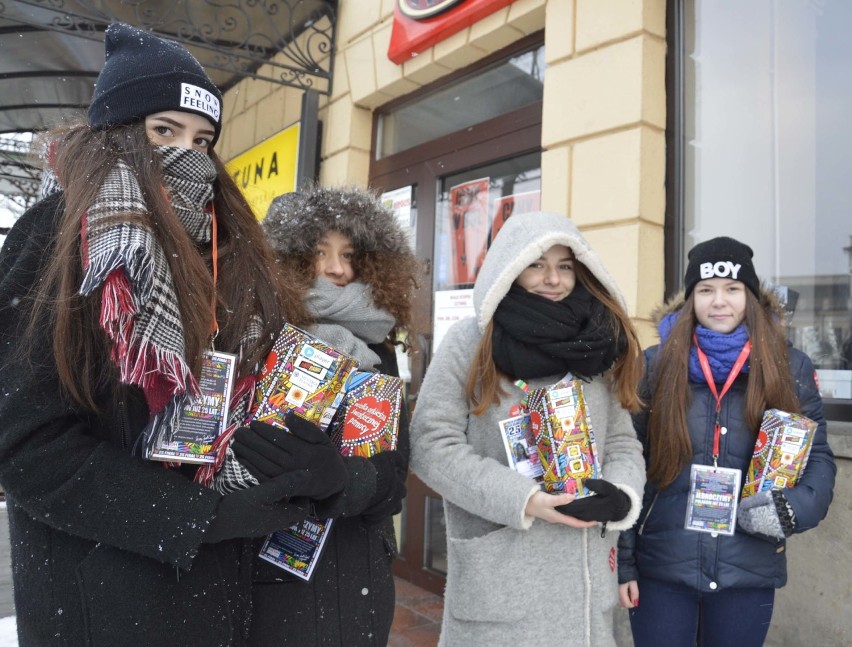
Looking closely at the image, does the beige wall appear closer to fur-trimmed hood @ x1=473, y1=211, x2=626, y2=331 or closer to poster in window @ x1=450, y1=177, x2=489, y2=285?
poster in window @ x1=450, y1=177, x2=489, y2=285

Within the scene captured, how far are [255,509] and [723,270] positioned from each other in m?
1.72

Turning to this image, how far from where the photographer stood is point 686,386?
7.04ft

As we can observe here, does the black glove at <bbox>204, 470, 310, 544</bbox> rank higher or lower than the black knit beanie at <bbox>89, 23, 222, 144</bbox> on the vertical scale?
lower

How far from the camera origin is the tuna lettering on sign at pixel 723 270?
7.12 feet

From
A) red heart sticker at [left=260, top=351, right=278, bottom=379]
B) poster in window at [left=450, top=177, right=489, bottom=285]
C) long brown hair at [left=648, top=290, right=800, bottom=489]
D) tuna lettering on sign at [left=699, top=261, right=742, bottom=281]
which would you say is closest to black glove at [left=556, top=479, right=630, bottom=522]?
long brown hair at [left=648, top=290, right=800, bottom=489]

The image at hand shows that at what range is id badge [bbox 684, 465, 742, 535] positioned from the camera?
1999 millimetres

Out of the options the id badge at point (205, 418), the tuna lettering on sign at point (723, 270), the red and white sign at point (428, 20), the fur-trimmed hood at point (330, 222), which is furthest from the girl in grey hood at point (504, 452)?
the red and white sign at point (428, 20)

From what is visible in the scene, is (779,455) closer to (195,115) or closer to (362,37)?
(195,115)

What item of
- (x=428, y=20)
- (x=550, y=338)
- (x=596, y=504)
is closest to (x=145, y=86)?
(x=550, y=338)

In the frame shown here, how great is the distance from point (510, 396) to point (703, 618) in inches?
39.6

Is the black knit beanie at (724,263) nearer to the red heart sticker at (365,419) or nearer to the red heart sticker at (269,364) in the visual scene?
the red heart sticker at (365,419)

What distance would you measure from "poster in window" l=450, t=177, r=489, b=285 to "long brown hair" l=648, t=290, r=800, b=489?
2012mm

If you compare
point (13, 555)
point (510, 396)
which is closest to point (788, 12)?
point (510, 396)

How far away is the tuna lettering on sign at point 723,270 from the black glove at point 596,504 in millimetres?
921
